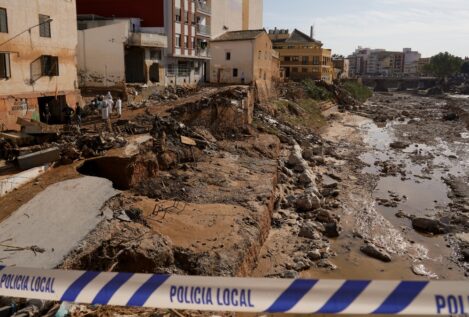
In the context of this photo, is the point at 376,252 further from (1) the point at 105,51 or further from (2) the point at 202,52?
(2) the point at 202,52

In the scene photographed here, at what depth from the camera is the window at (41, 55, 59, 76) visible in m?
23.0

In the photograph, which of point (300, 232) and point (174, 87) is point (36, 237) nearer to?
point (300, 232)

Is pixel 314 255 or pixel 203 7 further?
pixel 203 7

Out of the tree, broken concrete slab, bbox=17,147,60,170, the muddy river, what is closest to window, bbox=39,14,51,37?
broken concrete slab, bbox=17,147,60,170

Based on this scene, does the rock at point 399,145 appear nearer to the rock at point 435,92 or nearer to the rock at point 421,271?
the rock at point 421,271

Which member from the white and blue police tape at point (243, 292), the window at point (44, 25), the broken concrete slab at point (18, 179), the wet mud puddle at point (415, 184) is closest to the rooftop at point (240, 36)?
the wet mud puddle at point (415, 184)

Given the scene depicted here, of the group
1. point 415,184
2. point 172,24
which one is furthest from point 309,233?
point 172,24

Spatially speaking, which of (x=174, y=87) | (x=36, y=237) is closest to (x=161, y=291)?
(x=36, y=237)

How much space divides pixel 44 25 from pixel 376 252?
2010cm

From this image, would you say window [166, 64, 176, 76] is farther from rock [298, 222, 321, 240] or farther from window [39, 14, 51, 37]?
rock [298, 222, 321, 240]

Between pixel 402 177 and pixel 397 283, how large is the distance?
2718cm

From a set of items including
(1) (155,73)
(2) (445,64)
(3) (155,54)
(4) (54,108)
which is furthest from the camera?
(2) (445,64)

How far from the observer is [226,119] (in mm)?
27516

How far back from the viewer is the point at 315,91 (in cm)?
5766
